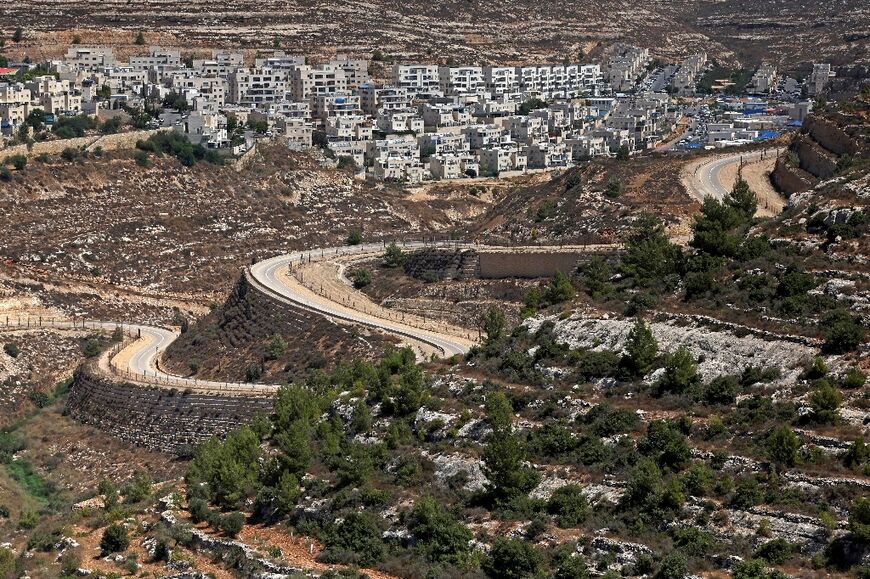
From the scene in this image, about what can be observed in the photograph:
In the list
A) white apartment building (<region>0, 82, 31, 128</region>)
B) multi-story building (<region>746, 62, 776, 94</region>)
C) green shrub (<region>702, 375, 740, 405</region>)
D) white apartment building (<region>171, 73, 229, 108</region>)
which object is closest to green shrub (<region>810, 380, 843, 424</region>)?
green shrub (<region>702, 375, 740, 405</region>)

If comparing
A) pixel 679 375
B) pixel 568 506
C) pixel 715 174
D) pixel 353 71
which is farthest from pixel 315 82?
pixel 568 506

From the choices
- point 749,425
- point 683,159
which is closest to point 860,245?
point 749,425

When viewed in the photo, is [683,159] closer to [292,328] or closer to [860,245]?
[292,328]

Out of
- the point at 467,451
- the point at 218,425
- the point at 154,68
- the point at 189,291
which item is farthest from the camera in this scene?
the point at 154,68

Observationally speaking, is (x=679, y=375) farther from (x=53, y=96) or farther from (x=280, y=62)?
(x=280, y=62)

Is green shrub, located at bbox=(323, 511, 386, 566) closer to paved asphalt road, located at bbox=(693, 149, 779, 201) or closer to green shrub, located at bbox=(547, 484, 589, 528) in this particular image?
green shrub, located at bbox=(547, 484, 589, 528)

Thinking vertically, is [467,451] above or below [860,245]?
below

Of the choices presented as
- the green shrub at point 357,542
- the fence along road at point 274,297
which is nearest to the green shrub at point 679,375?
the green shrub at point 357,542
